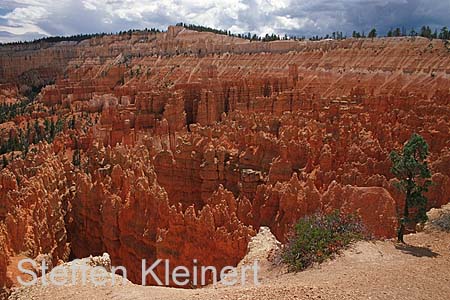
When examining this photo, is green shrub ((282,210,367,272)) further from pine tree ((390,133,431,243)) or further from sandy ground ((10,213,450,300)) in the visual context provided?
pine tree ((390,133,431,243))

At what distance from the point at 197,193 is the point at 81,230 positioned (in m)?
6.48

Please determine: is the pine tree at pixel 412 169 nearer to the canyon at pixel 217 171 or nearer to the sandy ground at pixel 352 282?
the sandy ground at pixel 352 282

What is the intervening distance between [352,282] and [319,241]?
7.23 ft

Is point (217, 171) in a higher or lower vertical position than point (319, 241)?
lower

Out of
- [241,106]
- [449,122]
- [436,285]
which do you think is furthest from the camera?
[241,106]

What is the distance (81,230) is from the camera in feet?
66.1

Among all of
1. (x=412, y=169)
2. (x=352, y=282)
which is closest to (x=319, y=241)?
(x=352, y=282)

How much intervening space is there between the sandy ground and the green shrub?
282 millimetres

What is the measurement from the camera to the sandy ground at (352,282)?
7590 millimetres

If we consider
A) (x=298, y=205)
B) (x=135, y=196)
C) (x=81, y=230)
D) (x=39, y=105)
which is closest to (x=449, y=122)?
(x=298, y=205)

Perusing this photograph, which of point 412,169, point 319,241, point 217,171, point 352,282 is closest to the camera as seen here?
point 352,282

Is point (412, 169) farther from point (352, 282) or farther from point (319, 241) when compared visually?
point (352, 282)

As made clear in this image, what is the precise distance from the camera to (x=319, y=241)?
10086 mm

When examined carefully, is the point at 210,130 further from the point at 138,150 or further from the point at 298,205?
the point at 298,205
